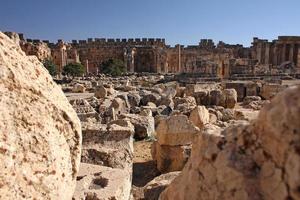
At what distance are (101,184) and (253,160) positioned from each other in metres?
2.44

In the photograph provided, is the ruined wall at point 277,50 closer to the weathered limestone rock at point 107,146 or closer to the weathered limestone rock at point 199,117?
the weathered limestone rock at point 199,117

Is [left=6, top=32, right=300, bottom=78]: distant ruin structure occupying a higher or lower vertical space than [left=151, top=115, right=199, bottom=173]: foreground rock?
higher

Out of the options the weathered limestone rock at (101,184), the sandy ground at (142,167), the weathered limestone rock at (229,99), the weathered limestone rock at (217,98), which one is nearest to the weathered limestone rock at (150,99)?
the weathered limestone rock at (217,98)

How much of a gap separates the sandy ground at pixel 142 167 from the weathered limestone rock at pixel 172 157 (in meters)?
0.21


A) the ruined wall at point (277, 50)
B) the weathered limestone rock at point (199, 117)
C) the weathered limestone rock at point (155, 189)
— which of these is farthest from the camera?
the ruined wall at point (277, 50)

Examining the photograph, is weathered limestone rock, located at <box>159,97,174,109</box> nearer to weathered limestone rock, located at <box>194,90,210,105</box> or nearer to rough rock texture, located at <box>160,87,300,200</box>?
weathered limestone rock, located at <box>194,90,210,105</box>

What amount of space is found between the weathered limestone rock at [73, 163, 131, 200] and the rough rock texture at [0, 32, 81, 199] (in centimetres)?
70

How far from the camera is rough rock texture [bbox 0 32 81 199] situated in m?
2.15

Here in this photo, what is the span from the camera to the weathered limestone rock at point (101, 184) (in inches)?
132

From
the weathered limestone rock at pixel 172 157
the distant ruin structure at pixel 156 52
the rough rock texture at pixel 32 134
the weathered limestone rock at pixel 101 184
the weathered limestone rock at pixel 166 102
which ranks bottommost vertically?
the weathered limestone rock at pixel 172 157

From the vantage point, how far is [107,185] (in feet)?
11.9

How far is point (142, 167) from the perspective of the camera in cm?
705

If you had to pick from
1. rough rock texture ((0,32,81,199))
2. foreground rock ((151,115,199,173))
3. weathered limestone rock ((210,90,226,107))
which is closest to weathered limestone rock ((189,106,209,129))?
foreground rock ((151,115,199,173))

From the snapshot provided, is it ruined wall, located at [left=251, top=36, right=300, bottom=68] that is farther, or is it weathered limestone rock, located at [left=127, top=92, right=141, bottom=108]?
ruined wall, located at [left=251, top=36, right=300, bottom=68]
